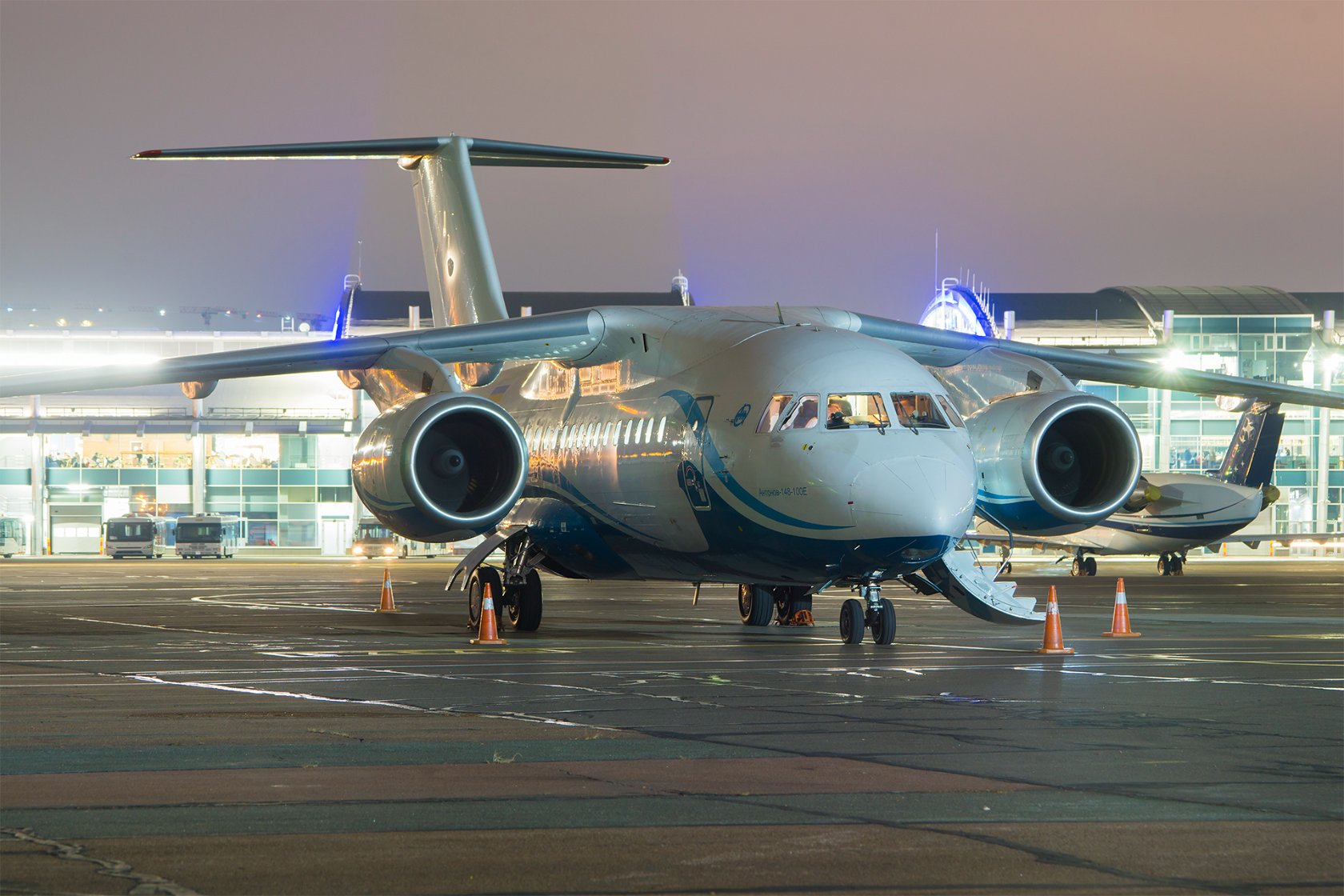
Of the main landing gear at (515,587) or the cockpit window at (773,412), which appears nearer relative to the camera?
the cockpit window at (773,412)

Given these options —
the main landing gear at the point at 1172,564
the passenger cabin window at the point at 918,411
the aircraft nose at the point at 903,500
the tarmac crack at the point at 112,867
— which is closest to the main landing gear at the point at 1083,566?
the main landing gear at the point at 1172,564

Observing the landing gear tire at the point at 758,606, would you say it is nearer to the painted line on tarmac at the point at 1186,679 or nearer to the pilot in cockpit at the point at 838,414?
the pilot in cockpit at the point at 838,414

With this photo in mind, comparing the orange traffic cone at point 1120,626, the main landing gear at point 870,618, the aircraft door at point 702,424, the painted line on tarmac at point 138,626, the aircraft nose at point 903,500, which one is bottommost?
the painted line on tarmac at point 138,626

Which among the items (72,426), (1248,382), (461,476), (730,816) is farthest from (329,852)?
(72,426)

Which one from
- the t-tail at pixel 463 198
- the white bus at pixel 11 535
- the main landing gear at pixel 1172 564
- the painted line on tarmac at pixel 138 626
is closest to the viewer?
the painted line on tarmac at pixel 138 626

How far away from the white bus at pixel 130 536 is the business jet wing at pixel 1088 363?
5142cm

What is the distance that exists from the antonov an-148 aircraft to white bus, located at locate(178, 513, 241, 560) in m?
45.8

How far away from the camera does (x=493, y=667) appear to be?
51.4 ft

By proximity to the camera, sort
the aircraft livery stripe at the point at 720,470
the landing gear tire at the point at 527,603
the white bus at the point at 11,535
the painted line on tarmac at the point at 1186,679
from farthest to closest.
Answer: the white bus at the point at 11,535
the landing gear tire at the point at 527,603
the aircraft livery stripe at the point at 720,470
the painted line on tarmac at the point at 1186,679

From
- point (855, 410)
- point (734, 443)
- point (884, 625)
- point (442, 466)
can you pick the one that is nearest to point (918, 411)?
point (855, 410)

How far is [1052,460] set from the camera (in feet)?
66.5

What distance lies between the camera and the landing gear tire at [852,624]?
18281 millimetres

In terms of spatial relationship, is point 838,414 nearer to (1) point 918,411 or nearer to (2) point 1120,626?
(1) point 918,411

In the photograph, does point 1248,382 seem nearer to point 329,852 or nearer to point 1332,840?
point 1332,840
